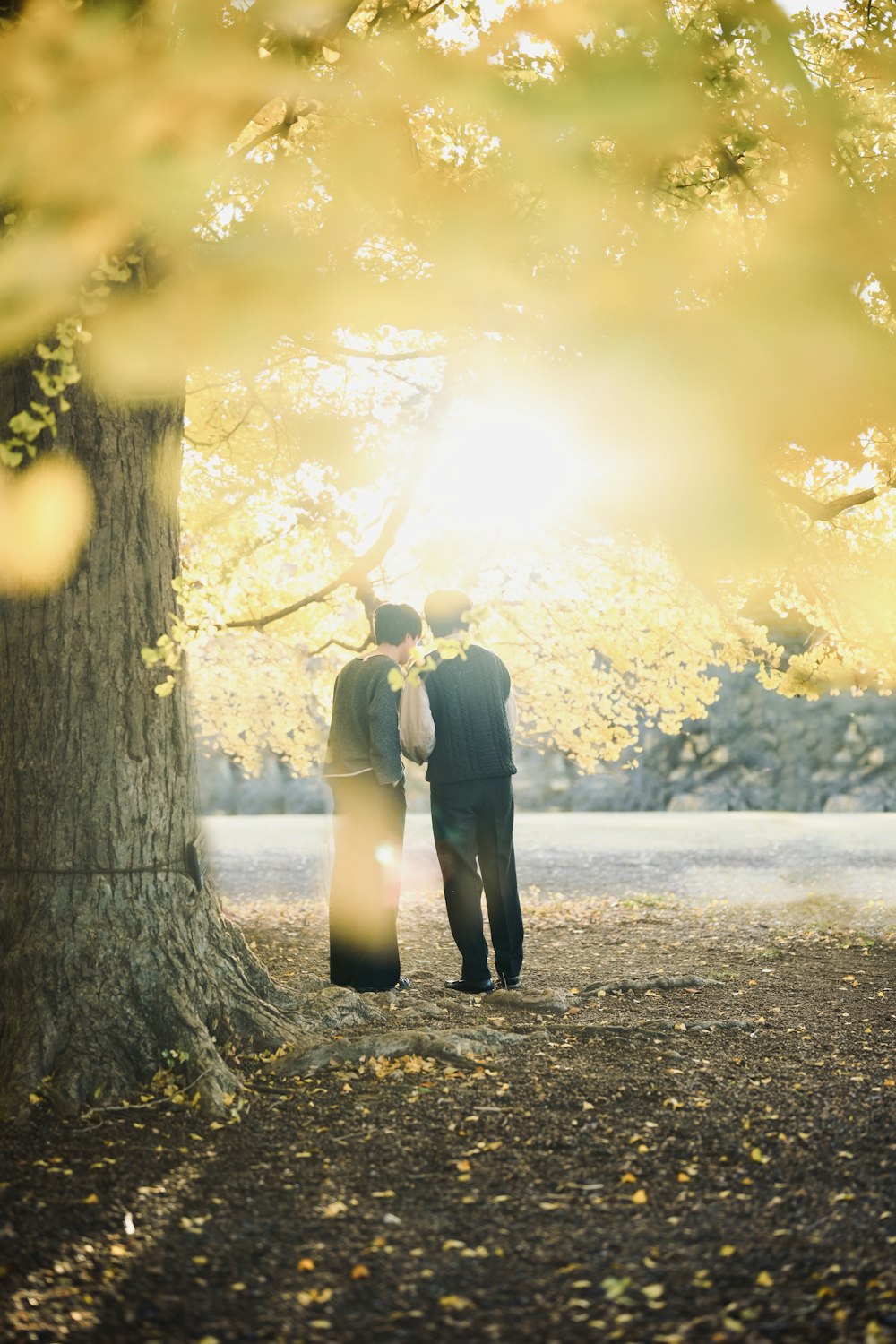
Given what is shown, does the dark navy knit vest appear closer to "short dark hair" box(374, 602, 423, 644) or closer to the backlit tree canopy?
"short dark hair" box(374, 602, 423, 644)

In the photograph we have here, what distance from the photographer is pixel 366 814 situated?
212 inches

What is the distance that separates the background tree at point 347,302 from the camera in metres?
3.02

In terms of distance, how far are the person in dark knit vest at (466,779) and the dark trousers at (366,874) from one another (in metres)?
0.23

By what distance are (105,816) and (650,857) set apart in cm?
1279

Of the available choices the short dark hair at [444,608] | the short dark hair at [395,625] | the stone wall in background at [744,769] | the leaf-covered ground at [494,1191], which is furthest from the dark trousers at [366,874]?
the stone wall in background at [744,769]

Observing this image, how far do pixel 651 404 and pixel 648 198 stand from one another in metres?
1.62

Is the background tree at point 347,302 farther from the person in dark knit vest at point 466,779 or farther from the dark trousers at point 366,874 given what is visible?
the person in dark knit vest at point 466,779

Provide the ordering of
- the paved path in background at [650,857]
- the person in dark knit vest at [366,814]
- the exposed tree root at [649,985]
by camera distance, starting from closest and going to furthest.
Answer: the person in dark knit vest at [366,814], the exposed tree root at [649,985], the paved path in background at [650,857]

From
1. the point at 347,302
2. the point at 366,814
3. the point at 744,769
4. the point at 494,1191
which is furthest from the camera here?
the point at 744,769

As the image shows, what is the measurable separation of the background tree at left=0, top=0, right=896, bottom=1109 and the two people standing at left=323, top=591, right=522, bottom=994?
33.7 inches

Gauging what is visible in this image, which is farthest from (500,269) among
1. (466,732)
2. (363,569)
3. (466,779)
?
(363,569)

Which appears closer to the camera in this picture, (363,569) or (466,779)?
(466,779)

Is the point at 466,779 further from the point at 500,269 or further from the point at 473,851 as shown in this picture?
the point at 500,269

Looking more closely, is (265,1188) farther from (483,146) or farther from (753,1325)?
(483,146)
